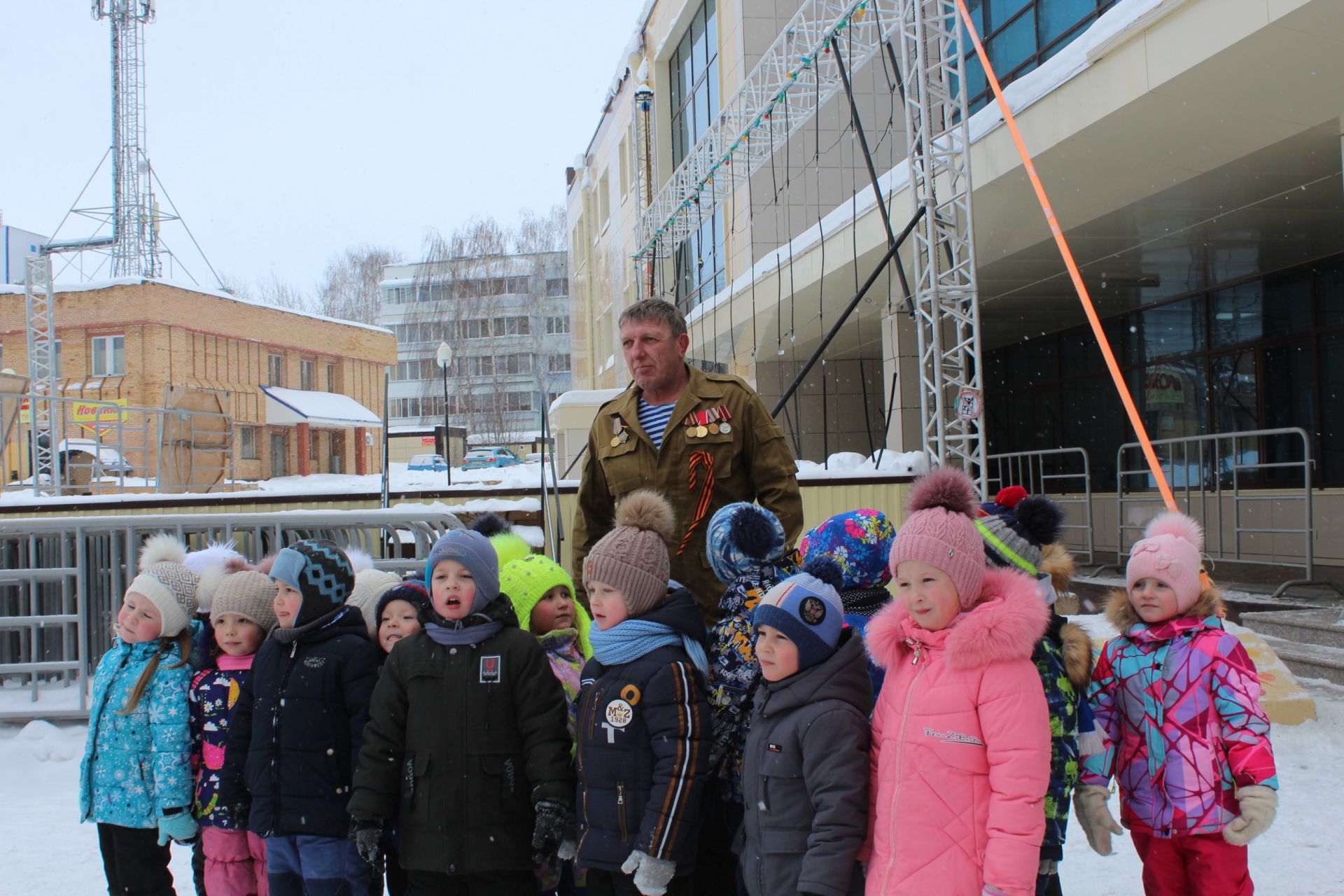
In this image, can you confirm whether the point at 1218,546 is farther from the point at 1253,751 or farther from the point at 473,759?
the point at 473,759

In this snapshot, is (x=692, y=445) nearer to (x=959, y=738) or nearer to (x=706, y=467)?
(x=706, y=467)

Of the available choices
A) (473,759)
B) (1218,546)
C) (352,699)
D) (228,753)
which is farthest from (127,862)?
(1218,546)

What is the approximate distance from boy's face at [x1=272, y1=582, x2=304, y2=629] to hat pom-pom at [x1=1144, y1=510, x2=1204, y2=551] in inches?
102

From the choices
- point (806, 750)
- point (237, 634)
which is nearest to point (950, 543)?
point (806, 750)

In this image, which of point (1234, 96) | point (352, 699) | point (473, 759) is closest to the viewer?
point (473, 759)

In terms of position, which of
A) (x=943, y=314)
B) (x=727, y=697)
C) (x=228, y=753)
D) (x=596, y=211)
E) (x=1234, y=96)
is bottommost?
(x=228, y=753)

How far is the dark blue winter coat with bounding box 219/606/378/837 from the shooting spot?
2984mm

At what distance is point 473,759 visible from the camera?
2.78 meters

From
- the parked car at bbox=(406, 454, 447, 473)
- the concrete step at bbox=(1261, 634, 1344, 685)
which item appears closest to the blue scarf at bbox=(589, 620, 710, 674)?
the concrete step at bbox=(1261, 634, 1344, 685)

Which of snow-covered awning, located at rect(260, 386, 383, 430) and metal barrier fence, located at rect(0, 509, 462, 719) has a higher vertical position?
snow-covered awning, located at rect(260, 386, 383, 430)

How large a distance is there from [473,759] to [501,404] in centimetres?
4511

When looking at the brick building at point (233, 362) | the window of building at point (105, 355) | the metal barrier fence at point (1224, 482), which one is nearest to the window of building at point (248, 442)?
the brick building at point (233, 362)

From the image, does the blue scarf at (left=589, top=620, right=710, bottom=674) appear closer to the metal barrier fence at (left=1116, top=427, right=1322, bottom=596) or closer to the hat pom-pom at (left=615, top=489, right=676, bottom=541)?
the hat pom-pom at (left=615, top=489, right=676, bottom=541)

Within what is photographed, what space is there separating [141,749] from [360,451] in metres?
36.4
